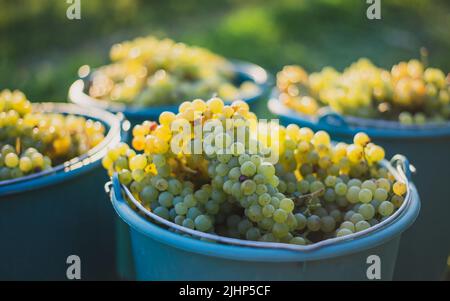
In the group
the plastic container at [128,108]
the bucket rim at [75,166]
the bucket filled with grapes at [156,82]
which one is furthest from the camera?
the bucket filled with grapes at [156,82]

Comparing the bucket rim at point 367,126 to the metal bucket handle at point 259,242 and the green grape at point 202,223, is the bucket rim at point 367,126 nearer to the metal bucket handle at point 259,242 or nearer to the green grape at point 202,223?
the metal bucket handle at point 259,242

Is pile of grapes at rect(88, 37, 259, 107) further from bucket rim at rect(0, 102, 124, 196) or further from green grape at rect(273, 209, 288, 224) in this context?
green grape at rect(273, 209, 288, 224)

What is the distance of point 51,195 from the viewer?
6.03 ft

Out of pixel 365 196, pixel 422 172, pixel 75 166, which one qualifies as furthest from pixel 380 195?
pixel 75 166

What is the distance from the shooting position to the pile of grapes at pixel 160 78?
8.80 ft

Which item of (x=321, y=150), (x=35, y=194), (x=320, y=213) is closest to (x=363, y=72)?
(x=321, y=150)

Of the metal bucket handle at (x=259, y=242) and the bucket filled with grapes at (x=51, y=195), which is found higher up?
the metal bucket handle at (x=259, y=242)

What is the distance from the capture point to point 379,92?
93.7 inches

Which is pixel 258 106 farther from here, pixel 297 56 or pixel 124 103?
pixel 297 56

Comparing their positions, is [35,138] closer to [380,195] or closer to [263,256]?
[263,256]

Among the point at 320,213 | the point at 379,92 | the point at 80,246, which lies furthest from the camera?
the point at 379,92

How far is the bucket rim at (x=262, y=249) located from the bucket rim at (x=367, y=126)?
26.0 inches

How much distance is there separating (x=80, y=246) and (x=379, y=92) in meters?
1.36

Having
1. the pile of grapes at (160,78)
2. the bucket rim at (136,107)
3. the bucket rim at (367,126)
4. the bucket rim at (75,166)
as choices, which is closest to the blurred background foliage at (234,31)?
the pile of grapes at (160,78)
